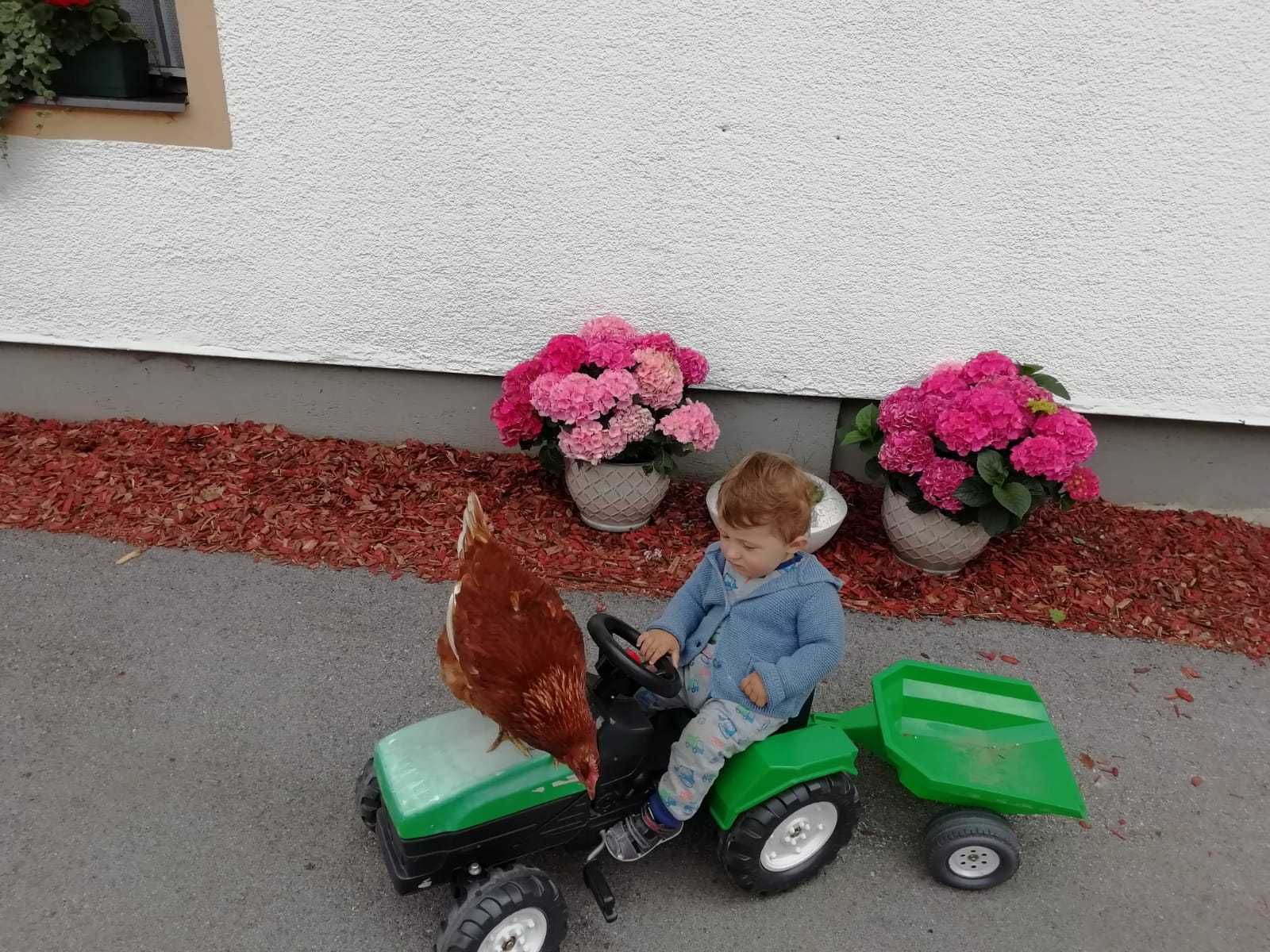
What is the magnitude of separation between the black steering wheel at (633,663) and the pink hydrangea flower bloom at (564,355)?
165 centimetres

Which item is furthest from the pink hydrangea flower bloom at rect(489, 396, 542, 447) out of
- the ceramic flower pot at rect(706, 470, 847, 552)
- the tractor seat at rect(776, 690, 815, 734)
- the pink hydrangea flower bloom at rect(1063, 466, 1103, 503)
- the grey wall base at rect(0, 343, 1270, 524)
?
the pink hydrangea flower bloom at rect(1063, 466, 1103, 503)

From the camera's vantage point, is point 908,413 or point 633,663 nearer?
point 633,663

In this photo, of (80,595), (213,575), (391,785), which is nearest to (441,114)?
(213,575)

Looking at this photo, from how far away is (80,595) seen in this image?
322 centimetres

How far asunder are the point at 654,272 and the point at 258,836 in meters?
2.64

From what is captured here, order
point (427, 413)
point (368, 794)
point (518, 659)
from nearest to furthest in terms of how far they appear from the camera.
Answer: point (518, 659) < point (368, 794) < point (427, 413)

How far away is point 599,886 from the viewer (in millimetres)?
2135

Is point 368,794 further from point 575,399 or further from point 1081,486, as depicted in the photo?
point 1081,486

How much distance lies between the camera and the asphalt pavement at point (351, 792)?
7.18 feet

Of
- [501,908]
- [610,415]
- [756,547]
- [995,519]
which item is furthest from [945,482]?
[501,908]

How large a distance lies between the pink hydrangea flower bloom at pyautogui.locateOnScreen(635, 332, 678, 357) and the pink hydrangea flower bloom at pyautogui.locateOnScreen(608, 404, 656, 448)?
301mm

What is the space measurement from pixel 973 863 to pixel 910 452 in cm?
164

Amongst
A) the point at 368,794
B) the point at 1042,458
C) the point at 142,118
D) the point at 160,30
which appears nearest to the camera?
the point at 368,794

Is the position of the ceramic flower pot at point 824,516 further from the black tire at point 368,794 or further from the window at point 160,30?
the window at point 160,30
